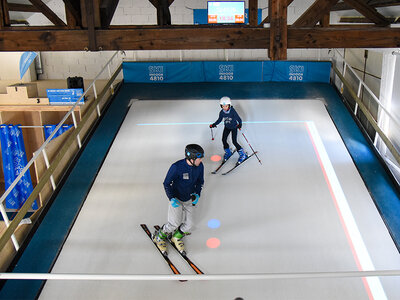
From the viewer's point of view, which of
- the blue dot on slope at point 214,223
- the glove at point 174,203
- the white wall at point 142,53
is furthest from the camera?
the white wall at point 142,53

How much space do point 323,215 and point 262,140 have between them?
2743mm

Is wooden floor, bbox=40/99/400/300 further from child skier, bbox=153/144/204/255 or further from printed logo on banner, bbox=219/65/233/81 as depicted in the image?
printed logo on banner, bbox=219/65/233/81

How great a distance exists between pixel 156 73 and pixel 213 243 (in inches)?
299

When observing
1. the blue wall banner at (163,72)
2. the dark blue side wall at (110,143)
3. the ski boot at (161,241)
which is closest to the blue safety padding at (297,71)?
the dark blue side wall at (110,143)

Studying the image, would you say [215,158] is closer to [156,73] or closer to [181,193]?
[181,193]

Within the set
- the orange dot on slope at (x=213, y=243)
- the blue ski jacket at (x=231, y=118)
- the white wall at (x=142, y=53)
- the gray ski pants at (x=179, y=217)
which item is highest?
the white wall at (x=142, y=53)

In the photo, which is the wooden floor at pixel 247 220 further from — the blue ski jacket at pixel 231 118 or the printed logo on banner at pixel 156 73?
the printed logo on banner at pixel 156 73

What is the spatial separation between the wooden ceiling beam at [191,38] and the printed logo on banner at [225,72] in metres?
6.00

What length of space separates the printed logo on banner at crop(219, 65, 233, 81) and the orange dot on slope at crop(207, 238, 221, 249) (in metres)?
7.31

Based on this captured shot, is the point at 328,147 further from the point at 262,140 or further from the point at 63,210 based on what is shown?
the point at 63,210

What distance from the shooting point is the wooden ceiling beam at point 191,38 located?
5902mm

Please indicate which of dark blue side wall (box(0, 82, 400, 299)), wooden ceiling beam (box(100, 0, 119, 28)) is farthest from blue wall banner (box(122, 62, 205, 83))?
wooden ceiling beam (box(100, 0, 119, 28))

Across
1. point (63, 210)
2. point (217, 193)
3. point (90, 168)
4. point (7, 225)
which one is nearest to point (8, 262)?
point (7, 225)

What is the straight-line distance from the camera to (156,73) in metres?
12.0
